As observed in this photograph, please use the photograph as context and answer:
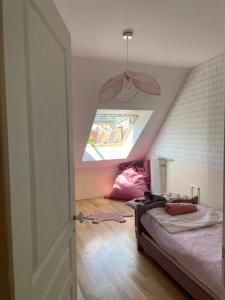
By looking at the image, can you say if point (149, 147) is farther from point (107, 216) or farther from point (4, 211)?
point (4, 211)

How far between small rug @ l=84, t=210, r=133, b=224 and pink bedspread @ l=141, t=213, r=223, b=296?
4.15 feet

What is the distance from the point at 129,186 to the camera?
203 inches

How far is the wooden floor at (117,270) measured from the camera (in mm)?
2268

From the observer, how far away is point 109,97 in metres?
3.13

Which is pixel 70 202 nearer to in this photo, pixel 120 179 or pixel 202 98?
pixel 202 98

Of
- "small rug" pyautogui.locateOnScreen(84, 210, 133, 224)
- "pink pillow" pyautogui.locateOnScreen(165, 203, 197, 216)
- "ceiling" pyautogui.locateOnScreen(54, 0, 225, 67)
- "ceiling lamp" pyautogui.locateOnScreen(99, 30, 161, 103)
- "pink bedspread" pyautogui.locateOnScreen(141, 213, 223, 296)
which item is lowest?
"small rug" pyautogui.locateOnScreen(84, 210, 133, 224)

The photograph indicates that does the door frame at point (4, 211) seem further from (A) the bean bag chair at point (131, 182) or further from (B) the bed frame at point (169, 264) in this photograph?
(A) the bean bag chair at point (131, 182)

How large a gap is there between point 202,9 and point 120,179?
369 cm

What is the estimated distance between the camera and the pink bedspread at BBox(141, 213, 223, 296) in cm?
196

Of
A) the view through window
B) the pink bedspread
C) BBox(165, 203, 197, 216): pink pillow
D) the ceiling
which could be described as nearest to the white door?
the ceiling

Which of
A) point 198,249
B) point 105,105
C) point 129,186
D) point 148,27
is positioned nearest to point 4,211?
point 198,249

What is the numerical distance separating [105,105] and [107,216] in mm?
1886

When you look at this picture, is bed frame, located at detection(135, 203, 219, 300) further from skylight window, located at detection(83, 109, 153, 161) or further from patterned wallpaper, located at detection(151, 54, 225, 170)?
skylight window, located at detection(83, 109, 153, 161)

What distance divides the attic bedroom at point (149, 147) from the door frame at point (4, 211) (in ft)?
2.79
